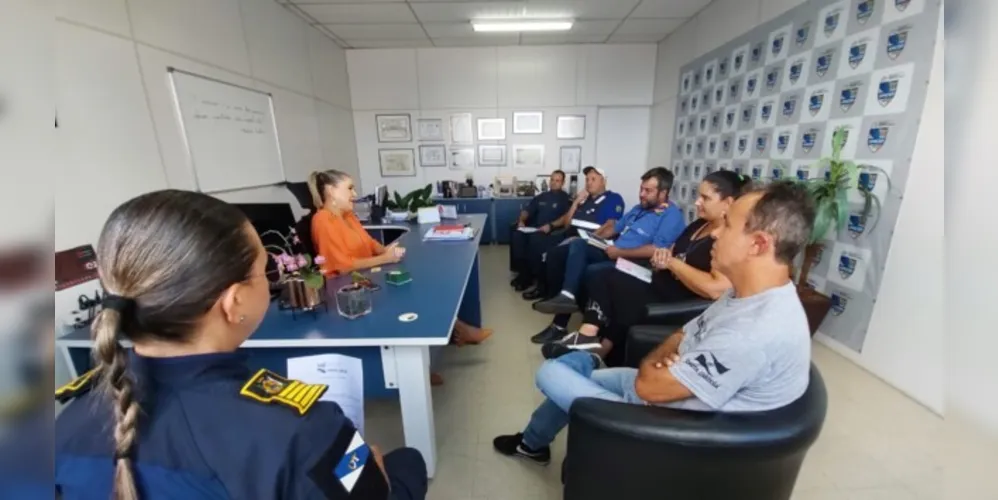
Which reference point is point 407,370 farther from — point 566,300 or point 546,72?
point 546,72

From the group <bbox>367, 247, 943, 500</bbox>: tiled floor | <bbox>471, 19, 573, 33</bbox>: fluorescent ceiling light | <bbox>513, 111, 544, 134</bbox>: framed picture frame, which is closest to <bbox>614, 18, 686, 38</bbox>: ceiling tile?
<bbox>471, 19, 573, 33</bbox>: fluorescent ceiling light

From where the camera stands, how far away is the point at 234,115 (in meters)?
3.10

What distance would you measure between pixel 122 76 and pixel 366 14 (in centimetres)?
257

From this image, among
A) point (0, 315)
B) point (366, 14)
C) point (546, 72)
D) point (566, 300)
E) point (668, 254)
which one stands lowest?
point (566, 300)

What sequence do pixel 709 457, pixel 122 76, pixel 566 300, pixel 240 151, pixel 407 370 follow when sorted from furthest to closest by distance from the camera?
1. pixel 240 151
2. pixel 566 300
3. pixel 122 76
4. pixel 407 370
5. pixel 709 457

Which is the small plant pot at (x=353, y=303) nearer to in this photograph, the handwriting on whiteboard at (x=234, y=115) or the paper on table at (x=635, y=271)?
the paper on table at (x=635, y=271)

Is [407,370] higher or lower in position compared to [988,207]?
lower

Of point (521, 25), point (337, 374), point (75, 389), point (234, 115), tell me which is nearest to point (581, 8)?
point (521, 25)

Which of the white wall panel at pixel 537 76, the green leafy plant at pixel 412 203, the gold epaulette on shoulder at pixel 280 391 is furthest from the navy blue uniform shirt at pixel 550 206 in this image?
the gold epaulette on shoulder at pixel 280 391

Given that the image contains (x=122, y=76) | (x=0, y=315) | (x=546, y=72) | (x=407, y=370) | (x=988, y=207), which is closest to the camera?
(x=0, y=315)

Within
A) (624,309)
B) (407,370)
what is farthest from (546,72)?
(407,370)

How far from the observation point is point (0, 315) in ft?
0.64

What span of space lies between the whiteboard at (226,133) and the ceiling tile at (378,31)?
1581 mm

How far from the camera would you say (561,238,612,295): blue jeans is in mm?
2957
